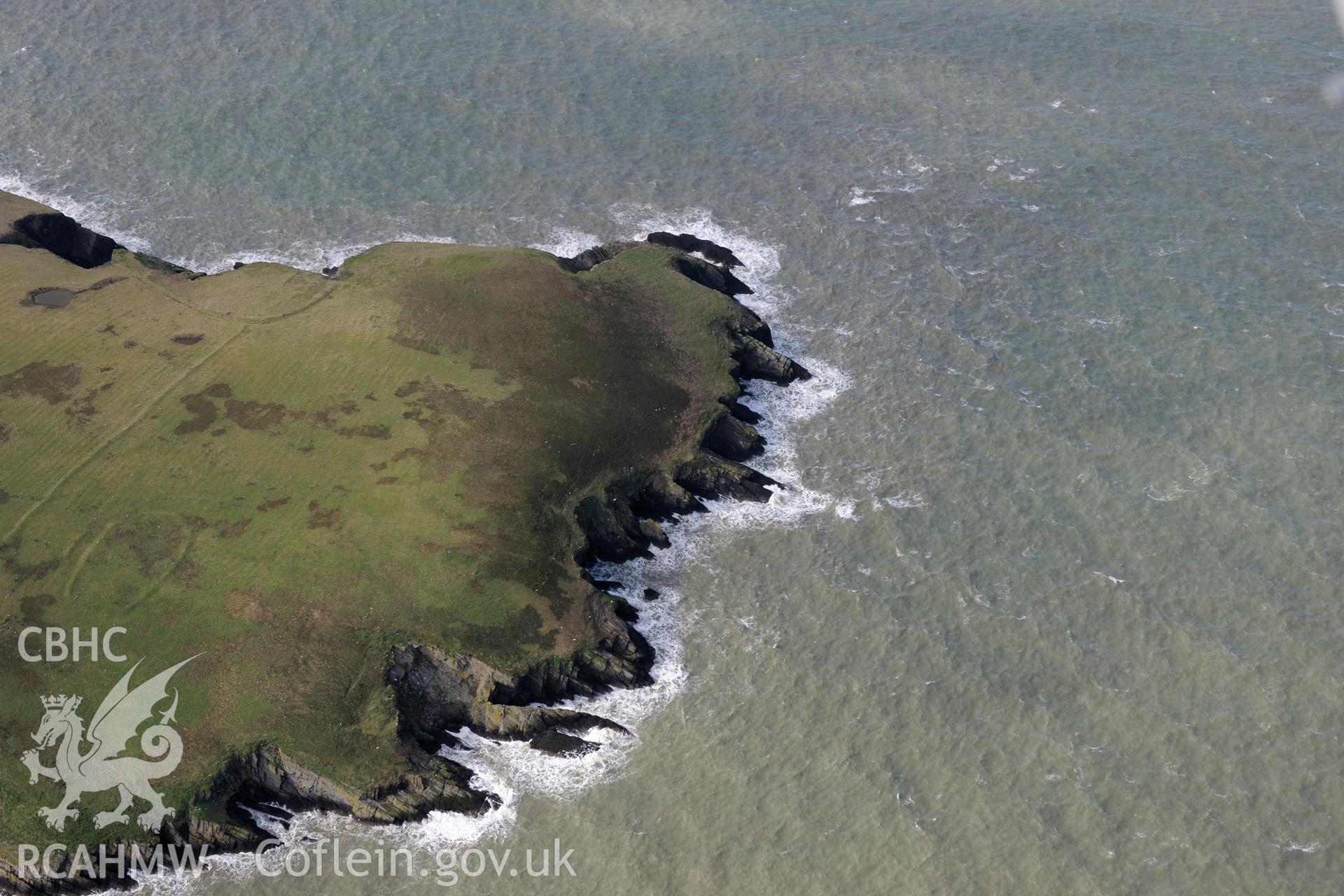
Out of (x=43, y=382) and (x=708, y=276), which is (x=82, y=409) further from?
(x=708, y=276)

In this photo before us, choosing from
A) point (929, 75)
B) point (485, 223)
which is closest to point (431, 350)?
point (485, 223)

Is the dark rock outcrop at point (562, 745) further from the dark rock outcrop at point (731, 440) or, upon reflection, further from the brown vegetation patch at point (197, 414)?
the brown vegetation patch at point (197, 414)

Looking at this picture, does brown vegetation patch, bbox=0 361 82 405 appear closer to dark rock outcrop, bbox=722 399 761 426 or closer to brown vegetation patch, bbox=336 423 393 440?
brown vegetation patch, bbox=336 423 393 440

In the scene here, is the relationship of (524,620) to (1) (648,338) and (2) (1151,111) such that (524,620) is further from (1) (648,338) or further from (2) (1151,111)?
(2) (1151,111)

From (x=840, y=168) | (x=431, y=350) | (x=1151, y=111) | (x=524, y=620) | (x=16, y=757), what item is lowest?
(x=16, y=757)

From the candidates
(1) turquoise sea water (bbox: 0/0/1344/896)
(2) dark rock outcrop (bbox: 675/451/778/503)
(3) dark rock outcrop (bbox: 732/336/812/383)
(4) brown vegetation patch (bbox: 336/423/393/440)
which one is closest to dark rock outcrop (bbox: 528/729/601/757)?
(1) turquoise sea water (bbox: 0/0/1344/896)

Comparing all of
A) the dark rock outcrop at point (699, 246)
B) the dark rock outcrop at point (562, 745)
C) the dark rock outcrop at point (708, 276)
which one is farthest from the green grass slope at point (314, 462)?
the dark rock outcrop at point (562, 745)

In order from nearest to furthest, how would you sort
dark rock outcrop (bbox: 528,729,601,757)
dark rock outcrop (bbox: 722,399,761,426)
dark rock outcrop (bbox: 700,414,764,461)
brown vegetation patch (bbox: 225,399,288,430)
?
dark rock outcrop (bbox: 528,729,601,757) < brown vegetation patch (bbox: 225,399,288,430) < dark rock outcrop (bbox: 700,414,764,461) < dark rock outcrop (bbox: 722,399,761,426)
